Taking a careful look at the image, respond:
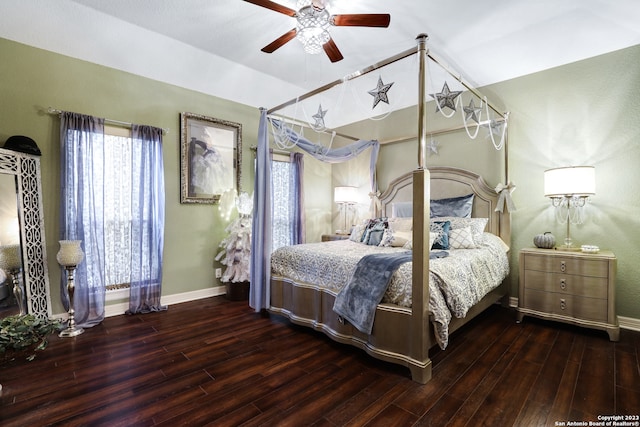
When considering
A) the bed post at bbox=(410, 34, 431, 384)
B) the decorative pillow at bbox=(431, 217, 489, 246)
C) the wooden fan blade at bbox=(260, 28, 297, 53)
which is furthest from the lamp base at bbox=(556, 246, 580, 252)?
the wooden fan blade at bbox=(260, 28, 297, 53)

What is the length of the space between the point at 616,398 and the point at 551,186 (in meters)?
1.92

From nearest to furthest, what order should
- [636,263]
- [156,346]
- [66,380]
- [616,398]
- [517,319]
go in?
[616,398], [66,380], [156,346], [636,263], [517,319]

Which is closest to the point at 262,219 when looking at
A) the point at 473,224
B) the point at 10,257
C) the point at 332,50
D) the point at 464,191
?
the point at 332,50

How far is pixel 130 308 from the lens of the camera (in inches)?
137

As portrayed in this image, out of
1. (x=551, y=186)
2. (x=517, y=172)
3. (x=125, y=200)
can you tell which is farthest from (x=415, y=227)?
(x=125, y=200)

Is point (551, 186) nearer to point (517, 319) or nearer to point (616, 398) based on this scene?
point (517, 319)

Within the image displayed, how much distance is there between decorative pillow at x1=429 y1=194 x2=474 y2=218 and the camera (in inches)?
149

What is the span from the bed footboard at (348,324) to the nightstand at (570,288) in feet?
5.80

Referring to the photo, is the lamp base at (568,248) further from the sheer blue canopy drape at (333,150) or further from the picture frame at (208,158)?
the picture frame at (208,158)

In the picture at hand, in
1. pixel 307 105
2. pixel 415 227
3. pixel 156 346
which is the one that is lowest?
pixel 156 346

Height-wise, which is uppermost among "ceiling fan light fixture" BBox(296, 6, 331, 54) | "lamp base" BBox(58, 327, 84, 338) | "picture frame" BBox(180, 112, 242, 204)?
"ceiling fan light fixture" BBox(296, 6, 331, 54)

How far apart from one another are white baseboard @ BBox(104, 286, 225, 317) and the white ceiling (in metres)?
2.77

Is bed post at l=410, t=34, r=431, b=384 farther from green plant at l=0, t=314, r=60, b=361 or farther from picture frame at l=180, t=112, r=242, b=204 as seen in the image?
picture frame at l=180, t=112, r=242, b=204

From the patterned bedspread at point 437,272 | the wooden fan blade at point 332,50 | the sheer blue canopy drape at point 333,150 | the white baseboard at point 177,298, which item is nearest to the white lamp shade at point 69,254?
the white baseboard at point 177,298
